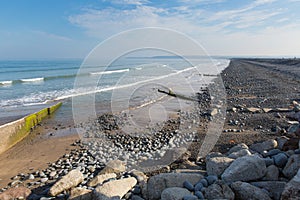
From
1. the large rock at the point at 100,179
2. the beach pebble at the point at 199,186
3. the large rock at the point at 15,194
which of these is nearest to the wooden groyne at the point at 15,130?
the large rock at the point at 15,194

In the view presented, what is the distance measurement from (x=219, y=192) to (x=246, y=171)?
0.68m

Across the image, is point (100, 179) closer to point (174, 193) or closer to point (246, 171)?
point (174, 193)

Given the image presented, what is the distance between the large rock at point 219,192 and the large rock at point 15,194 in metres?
3.14

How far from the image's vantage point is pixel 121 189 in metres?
3.59

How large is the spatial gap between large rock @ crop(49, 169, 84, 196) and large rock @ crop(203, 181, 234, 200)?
246 centimetres

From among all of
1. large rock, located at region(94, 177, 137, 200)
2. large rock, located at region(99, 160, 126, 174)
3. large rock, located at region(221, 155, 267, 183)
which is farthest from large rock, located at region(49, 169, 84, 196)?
large rock, located at region(221, 155, 267, 183)

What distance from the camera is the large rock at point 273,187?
2963 mm

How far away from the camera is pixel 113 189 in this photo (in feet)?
11.6

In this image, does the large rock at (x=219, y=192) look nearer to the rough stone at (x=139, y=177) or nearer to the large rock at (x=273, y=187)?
the large rock at (x=273, y=187)

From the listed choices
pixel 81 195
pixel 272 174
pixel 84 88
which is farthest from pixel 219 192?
pixel 84 88

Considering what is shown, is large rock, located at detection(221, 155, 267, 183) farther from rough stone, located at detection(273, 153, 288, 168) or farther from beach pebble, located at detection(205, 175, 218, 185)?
rough stone, located at detection(273, 153, 288, 168)

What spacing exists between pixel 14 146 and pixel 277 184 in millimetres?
Answer: 7340

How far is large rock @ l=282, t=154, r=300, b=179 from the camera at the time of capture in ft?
10.7

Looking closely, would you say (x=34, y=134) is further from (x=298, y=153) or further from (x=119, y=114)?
(x=298, y=153)
